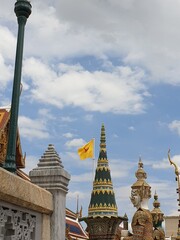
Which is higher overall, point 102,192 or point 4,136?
point 4,136

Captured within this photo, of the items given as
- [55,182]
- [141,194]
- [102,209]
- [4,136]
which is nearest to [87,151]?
[4,136]

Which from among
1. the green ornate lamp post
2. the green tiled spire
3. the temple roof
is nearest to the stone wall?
the green ornate lamp post

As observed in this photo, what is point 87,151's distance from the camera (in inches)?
770

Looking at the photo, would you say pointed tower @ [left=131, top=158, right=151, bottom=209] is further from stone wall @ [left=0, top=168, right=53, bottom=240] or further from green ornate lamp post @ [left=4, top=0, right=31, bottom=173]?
green ornate lamp post @ [left=4, top=0, right=31, bottom=173]

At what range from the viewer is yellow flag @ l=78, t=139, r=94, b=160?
1941 cm

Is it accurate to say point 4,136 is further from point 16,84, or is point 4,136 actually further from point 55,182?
point 16,84

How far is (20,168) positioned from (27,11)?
1344 cm

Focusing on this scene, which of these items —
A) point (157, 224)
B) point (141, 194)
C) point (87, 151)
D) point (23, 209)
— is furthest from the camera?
Answer: point (87, 151)

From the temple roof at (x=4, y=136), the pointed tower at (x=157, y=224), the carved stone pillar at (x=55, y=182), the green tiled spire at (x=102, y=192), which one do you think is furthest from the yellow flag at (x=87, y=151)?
the carved stone pillar at (x=55, y=182)

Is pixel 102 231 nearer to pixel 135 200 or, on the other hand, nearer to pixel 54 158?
pixel 135 200

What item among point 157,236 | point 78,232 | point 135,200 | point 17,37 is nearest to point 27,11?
point 17,37

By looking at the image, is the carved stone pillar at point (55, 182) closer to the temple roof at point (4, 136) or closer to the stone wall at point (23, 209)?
the stone wall at point (23, 209)

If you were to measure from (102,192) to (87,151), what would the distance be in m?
5.43

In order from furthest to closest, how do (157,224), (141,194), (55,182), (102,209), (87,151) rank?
(87,151) < (157,224) < (102,209) < (141,194) < (55,182)
